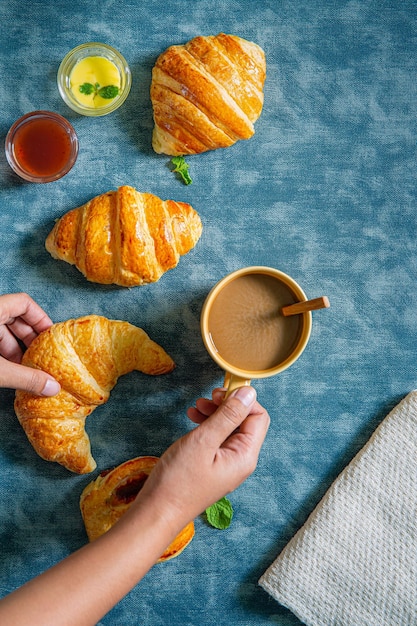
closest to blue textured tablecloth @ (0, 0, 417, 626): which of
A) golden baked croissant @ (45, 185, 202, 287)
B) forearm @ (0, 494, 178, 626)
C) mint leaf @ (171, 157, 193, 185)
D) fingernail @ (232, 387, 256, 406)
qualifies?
mint leaf @ (171, 157, 193, 185)

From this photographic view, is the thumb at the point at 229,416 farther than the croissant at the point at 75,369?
No

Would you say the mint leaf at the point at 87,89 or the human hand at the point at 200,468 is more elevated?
the mint leaf at the point at 87,89

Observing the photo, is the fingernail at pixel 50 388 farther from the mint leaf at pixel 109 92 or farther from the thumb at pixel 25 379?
the mint leaf at pixel 109 92

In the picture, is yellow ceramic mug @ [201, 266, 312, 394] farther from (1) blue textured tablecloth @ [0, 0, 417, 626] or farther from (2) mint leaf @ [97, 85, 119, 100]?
(2) mint leaf @ [97, 85, 119, 100]

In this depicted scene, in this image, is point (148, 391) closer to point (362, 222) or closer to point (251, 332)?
point (251, 332)

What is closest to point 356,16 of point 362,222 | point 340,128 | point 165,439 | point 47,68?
point 340,128

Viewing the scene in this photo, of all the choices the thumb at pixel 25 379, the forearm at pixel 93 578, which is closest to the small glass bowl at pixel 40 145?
the thumb at pixel 25 379

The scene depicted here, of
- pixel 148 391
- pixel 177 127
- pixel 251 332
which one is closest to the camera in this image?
pixel 251 332
